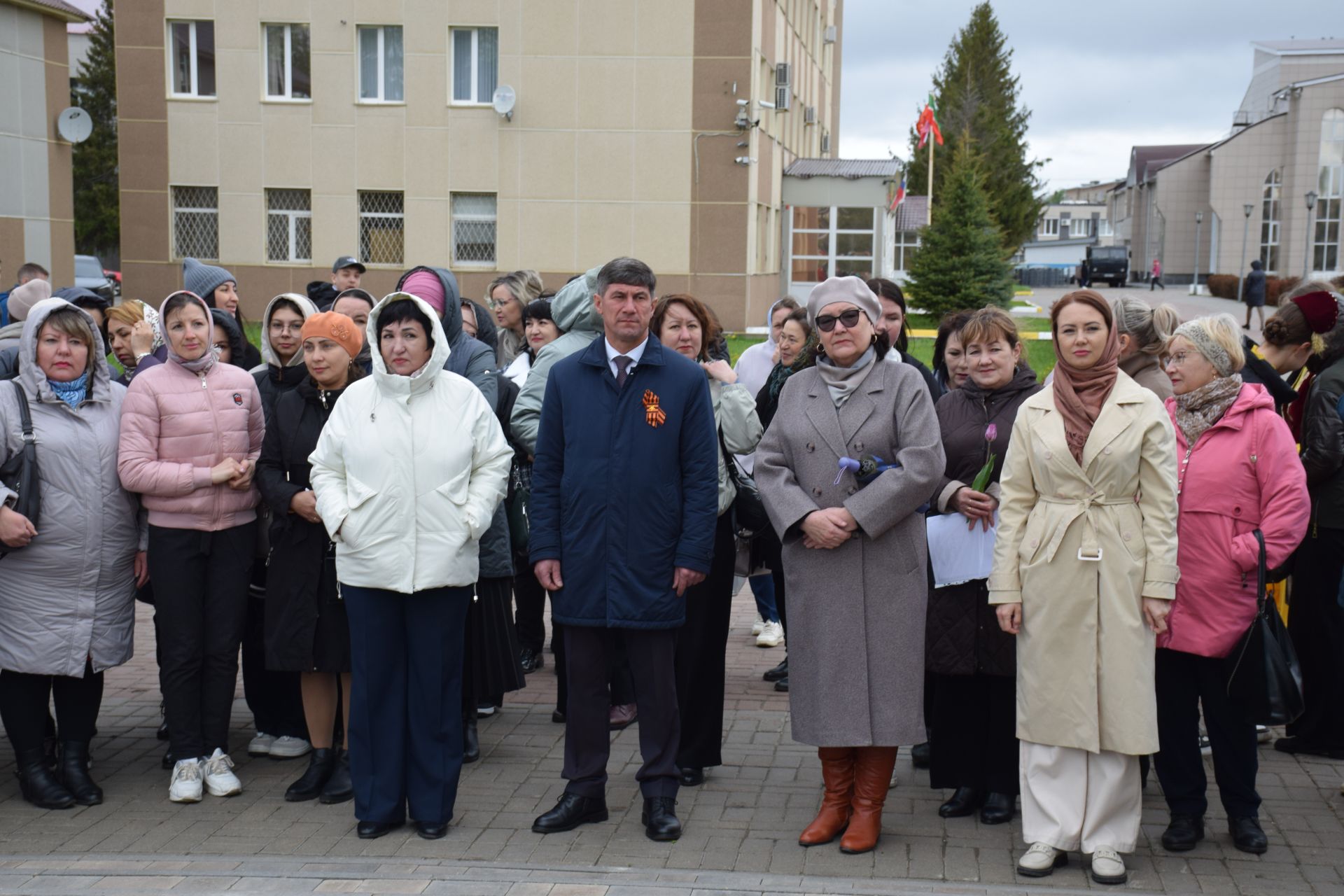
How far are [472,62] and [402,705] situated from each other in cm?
2675

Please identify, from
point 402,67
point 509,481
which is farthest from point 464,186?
point 509,481

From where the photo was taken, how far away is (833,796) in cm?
519

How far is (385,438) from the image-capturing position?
514 centimetres

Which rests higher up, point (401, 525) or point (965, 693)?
point (401, 525)

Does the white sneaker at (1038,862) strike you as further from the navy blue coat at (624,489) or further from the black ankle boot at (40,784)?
the black ankle boot at (40,784)

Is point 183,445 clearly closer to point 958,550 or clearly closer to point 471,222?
point 958,550

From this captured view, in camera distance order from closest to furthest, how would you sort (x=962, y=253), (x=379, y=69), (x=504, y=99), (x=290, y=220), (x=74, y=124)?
1. (x=74, y=124)
2. (x=504, y=99)
3. (x=379, y=69)
4. (x=290, y=220)
5. (x=962, y=253)

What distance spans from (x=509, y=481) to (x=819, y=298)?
1944 mm

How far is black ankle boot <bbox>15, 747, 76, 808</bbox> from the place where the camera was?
18.4 feet

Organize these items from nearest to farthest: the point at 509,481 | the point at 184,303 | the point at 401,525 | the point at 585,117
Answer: the point at 401,525 → the point at 184,303 → the point at 509,481 → the point at 585,117

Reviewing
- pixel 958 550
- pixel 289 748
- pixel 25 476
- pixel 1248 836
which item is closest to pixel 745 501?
pixel 958 550

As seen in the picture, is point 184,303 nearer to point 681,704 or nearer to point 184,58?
point 681,704

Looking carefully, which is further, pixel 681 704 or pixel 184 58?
pixel 184 58

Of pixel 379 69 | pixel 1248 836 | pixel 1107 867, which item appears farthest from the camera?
pixel 379 69
